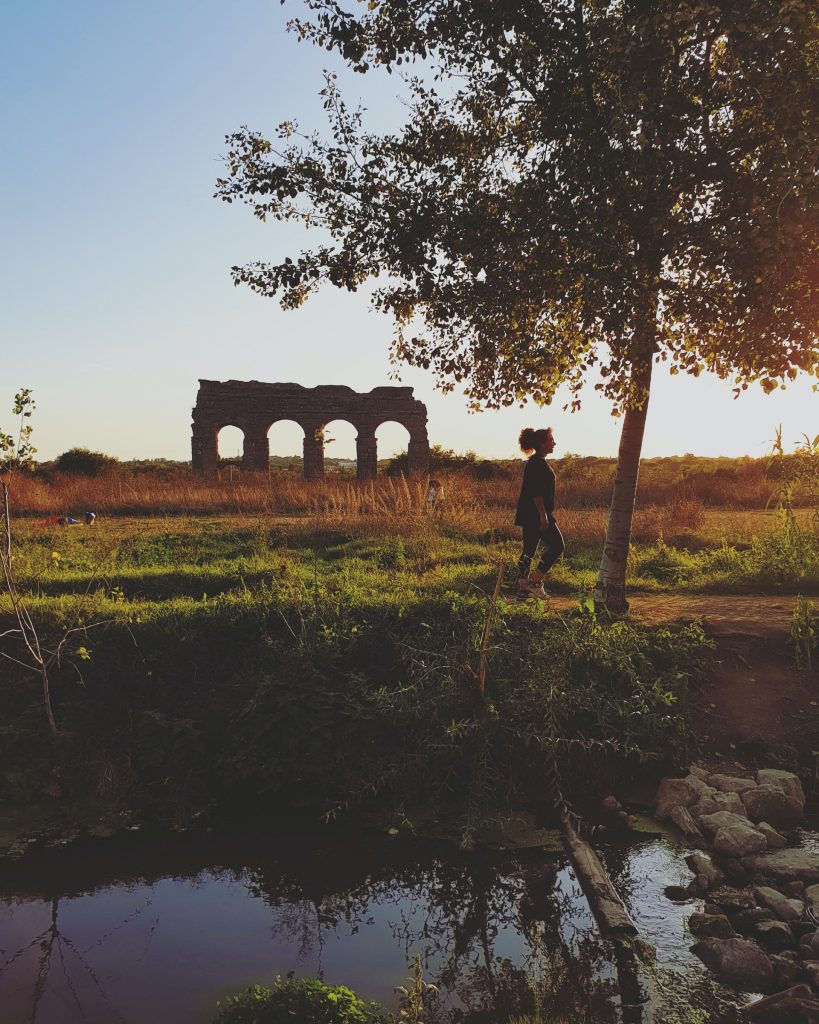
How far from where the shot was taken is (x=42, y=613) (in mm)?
7145

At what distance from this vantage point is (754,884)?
4719 millimetres

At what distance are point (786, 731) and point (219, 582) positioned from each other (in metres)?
5.71

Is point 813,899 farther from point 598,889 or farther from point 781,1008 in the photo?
point 598,889

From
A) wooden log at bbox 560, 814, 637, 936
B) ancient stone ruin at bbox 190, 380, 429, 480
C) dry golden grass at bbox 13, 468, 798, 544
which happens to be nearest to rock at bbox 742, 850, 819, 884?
wooden log at bbox 560, 814, 637, 936

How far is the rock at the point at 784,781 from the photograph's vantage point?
558 cm

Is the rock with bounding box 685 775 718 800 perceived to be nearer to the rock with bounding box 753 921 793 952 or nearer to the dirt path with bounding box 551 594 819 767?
the dirt path with bounding box 551 594 819 767

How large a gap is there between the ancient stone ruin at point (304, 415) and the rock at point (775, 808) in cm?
2519

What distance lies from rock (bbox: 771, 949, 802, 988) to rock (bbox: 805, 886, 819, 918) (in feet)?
1.54

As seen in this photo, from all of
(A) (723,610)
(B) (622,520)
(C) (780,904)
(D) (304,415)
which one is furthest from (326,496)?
(D) (304,415)

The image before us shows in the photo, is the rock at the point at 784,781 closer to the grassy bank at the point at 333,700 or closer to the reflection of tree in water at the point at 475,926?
the grassy bank at the point at 333,700

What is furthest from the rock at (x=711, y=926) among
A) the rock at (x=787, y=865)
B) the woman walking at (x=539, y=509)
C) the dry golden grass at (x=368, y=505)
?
the dry golden grass at (x=368, y=505)

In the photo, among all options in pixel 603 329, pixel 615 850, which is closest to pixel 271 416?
pixel 603 329

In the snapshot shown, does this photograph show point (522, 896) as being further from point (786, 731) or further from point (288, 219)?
point (288, 219)

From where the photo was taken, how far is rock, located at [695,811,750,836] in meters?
5.20
